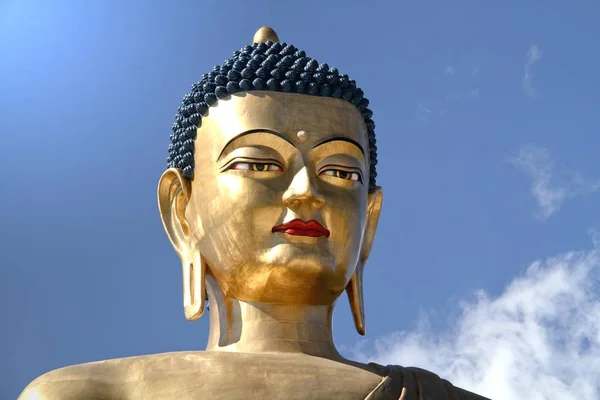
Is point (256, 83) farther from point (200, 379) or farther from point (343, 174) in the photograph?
point (200, 379)

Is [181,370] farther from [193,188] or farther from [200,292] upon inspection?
[193,188]

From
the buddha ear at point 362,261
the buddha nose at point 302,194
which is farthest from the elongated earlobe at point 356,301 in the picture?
the buddha nose at point 302,194

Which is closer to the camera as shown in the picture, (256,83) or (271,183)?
(271,183)

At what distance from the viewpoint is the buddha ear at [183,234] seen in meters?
9.02

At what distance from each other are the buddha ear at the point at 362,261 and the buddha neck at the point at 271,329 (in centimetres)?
50

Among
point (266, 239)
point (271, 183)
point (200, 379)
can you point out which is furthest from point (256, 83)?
point (200, 379)

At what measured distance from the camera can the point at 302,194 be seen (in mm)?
8570

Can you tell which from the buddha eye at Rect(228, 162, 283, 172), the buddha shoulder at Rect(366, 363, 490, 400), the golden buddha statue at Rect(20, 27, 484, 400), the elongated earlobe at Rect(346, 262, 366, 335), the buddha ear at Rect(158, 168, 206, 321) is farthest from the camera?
the elongated earlobe at Rect(346, 262, 366, 335)

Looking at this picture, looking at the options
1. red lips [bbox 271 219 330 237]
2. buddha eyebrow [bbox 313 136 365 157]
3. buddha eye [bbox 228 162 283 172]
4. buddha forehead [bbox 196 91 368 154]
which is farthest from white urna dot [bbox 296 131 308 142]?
red lips [bbox 271 219 330 237]

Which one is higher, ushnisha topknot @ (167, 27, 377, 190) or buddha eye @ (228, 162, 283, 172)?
ushnisha topknot @ (167, 27, 377, 190)

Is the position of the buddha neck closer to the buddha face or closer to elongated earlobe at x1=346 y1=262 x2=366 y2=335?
the buddha face

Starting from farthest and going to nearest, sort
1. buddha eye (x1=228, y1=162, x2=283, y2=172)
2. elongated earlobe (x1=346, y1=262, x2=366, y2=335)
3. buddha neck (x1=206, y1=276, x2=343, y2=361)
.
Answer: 1. elongated earlobe (x1=346, y1=262, x2=366, y2=335)
2. buddha eye (x1=228, y1=162, x2=283, y2=172)
3. buddha neck (x1=206, y1=276, x2=343, y2=361)

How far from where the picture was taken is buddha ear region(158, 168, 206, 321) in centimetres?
902

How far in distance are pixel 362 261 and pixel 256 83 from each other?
171 centimetres
